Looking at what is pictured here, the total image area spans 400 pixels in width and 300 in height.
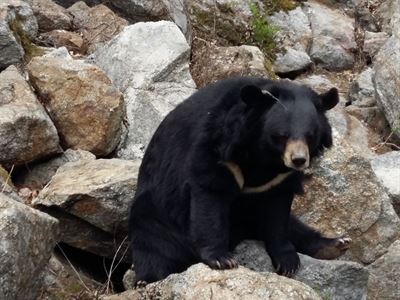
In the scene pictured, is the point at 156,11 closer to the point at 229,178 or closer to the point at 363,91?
the point at 363,91

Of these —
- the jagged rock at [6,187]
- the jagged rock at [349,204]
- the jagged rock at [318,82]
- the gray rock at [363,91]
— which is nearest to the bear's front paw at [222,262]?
the jagged rock at [6,187]

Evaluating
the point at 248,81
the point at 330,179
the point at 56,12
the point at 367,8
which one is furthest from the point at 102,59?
the point at 367,8

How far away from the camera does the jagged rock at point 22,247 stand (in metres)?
4.51

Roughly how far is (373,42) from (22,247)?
26.0ft

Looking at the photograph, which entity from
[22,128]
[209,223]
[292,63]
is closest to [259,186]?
[209,223]

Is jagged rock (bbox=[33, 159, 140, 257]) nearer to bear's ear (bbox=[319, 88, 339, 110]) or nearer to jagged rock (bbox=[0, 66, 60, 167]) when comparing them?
jagged rock (bbox=[0, 66, 60, 167])

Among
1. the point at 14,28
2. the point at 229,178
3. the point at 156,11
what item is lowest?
the point at 156,11

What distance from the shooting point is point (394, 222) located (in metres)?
7.02

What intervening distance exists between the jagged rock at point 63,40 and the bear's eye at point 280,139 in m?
4.41

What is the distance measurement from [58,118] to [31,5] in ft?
7.82

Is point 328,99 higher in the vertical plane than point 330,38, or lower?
higher

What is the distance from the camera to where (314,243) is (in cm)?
597

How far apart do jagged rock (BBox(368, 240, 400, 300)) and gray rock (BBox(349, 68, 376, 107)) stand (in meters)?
4.30

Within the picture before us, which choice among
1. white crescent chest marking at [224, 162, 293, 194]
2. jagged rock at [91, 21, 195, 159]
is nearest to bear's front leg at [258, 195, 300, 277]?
white crescent chest marking at [224, 162, 293, 194]
